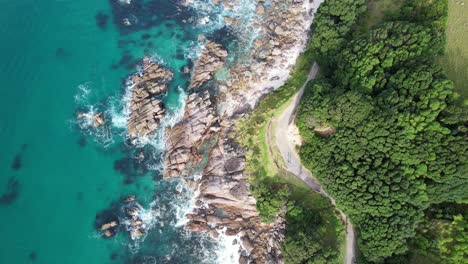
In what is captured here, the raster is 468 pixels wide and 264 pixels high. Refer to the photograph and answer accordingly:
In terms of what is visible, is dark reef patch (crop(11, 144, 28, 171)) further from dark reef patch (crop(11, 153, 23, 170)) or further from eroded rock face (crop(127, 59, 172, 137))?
eroded rock face (crop(127, 59, 172, 137))

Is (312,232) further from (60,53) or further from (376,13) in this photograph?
(60,53)

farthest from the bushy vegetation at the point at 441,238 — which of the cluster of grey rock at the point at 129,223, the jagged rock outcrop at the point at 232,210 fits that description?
the cluster of grey rock at the point at 129,223

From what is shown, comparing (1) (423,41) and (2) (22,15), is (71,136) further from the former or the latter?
(1) (423,41)

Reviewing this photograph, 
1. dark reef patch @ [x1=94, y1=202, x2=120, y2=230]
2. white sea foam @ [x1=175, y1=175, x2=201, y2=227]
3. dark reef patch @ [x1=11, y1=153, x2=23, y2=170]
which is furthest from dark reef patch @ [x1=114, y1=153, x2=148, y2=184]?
dark reef patch @ [x1=11, y1=153, x2=23, y2=170]

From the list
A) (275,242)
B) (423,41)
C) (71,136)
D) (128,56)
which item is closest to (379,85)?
(423,41)

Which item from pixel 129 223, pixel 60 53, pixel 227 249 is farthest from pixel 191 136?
pixel 60 53

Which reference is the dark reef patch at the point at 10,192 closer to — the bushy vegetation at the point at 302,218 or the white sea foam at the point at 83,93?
the white sea foam at the point at 83,93

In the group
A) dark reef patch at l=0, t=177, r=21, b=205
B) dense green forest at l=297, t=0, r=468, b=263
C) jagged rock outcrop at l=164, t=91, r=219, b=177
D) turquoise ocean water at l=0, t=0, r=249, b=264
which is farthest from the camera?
jagged rock outcrop at l=164, t=91, r=219, b=177
